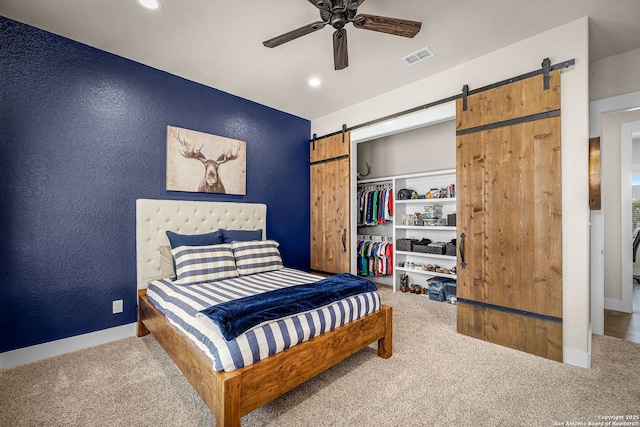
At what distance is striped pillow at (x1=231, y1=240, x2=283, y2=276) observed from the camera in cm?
302

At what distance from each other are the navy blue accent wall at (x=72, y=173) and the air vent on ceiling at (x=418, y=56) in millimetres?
2482

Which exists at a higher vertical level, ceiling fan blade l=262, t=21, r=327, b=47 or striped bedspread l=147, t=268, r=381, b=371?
ceiling fan blade l=262, t=21, r=327, b=47

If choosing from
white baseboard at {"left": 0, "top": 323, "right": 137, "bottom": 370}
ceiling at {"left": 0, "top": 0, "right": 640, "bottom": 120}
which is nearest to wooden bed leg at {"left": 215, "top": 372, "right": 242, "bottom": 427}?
white baseboard at {"left": 0, "top": 323, "right": 137, "bottom": 370}

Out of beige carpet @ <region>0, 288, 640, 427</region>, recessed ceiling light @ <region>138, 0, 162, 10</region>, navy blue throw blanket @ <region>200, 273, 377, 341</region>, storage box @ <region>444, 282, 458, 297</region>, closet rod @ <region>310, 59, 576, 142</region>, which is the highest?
recessed ceiling light @ <region>138, 0, 162, 10</region>

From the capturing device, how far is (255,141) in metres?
4.02

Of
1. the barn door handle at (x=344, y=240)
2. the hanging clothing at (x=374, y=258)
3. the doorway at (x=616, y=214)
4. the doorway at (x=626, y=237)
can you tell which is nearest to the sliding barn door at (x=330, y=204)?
the barn door handle at (x=344, y=240)

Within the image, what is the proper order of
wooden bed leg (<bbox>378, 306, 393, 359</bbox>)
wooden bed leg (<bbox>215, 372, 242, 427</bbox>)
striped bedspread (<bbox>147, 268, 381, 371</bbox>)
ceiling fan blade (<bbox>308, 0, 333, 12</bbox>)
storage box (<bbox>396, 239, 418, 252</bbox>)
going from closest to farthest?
wooden bed leg (<bbox>215, 372, 242, 427</bbox>), striped bedspread (<bbox>147, 268, 381, 371</bbox>), ceiling fan blade (<bbox>308, 0, 333, 12</bbox>), wooden bed leg (<bbox>378, 306, 393, 359</bbox>), storage box (<bbox>396, 239, 418, 252</bbox>)

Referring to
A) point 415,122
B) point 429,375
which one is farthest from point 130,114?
point 429,375

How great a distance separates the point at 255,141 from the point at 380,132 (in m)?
1.75

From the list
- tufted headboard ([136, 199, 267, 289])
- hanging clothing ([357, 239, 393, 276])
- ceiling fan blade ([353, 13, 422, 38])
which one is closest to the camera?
ceiling fan blade ([353, 13, 422, 38])

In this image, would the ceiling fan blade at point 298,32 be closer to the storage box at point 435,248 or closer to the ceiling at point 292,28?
the ceiling at point 292,28

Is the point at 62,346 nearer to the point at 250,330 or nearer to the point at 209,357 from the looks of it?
the point at 209,357

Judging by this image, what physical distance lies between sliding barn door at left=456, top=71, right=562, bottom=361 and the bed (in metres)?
1.07

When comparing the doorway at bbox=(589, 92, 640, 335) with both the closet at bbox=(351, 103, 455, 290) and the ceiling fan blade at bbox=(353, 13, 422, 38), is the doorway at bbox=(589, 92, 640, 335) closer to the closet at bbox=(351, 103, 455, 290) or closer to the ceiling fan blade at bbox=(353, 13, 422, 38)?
the closet at bbox=(351, 103, 455, 290)
